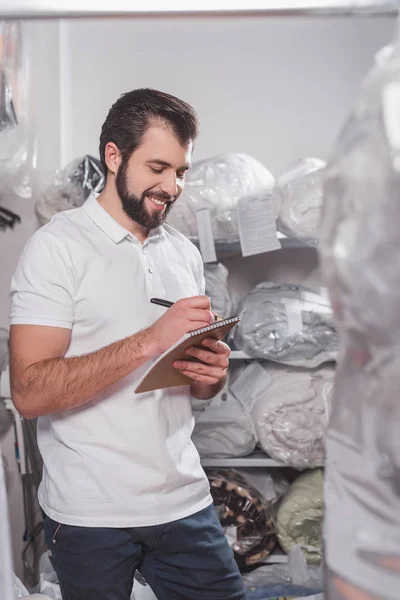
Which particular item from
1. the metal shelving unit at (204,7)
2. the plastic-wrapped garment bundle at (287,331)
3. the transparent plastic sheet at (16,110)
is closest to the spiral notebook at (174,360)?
the metal shelving unit at (204,7)

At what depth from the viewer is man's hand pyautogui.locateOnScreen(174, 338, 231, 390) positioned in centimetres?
127

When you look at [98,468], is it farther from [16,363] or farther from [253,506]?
[253,506]

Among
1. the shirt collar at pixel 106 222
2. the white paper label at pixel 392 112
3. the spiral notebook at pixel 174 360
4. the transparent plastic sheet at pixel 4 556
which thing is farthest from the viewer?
the shirt collar at pixel 106 222

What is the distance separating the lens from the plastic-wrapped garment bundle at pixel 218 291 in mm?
2184

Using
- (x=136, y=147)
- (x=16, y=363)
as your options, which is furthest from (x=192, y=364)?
(x=136, y=147)

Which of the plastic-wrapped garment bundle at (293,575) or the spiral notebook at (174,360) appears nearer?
the spiral notebook at (174,360)

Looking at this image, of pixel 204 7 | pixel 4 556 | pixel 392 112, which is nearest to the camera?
pixel 392 112

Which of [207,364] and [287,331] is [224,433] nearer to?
[287,331]

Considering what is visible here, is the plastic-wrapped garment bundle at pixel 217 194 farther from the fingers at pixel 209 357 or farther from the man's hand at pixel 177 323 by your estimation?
the man's hand at pixel 177 323

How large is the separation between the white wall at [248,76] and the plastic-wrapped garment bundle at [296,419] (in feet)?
1.84

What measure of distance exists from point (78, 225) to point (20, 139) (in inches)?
35.4

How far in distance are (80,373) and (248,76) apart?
1725 millimetres

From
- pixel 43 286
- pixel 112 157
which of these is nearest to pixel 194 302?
pixel 43 286

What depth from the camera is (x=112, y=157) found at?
4.60 ft
